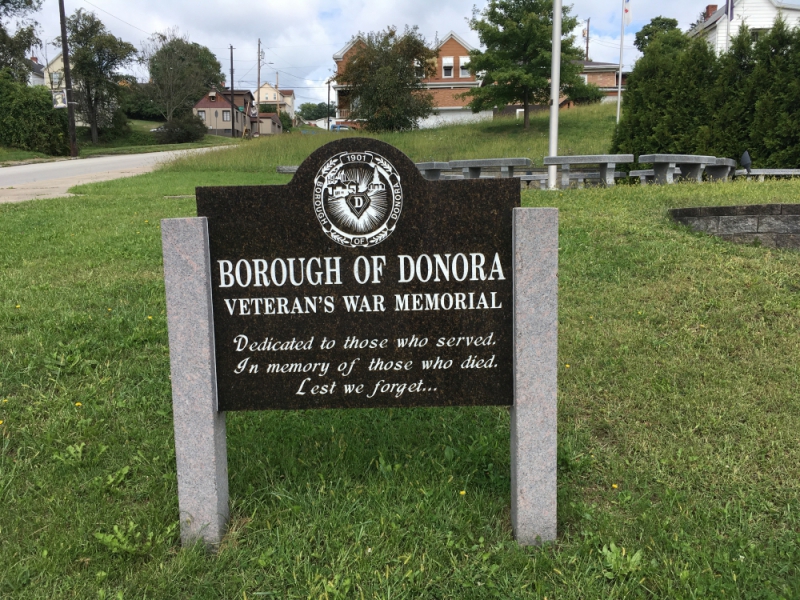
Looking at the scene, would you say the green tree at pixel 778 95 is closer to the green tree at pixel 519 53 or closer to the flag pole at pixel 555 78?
the flag pole at pixel 555 78

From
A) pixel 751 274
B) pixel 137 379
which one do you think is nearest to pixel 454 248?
pixel 137 379

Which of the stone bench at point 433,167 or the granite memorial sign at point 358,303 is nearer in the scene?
the granite memorial sign at point 358,303

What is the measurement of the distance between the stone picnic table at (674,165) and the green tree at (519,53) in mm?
18891

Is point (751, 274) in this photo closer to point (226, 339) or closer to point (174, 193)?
point (226, 339)

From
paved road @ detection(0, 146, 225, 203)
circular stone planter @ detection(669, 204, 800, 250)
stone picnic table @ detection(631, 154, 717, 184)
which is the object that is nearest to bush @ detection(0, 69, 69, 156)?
paved road @ detection(0, 146, 225, 203)

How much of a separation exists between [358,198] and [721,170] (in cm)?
1127

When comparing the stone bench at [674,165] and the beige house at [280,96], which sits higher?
the beige house at [280,96]

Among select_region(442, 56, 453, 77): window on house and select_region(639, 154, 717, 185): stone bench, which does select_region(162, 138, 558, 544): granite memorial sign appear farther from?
select_region(442, 56, 453, 77): window on house

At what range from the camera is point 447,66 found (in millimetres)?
53406

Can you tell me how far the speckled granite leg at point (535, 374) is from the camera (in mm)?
2457

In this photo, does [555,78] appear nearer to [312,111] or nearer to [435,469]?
[435,469]

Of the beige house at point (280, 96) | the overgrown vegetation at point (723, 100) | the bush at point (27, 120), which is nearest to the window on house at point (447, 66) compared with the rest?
the bush at point (27, 120)

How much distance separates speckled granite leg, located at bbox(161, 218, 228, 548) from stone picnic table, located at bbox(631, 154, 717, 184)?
9.02 meters

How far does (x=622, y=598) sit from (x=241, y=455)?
1795mm
